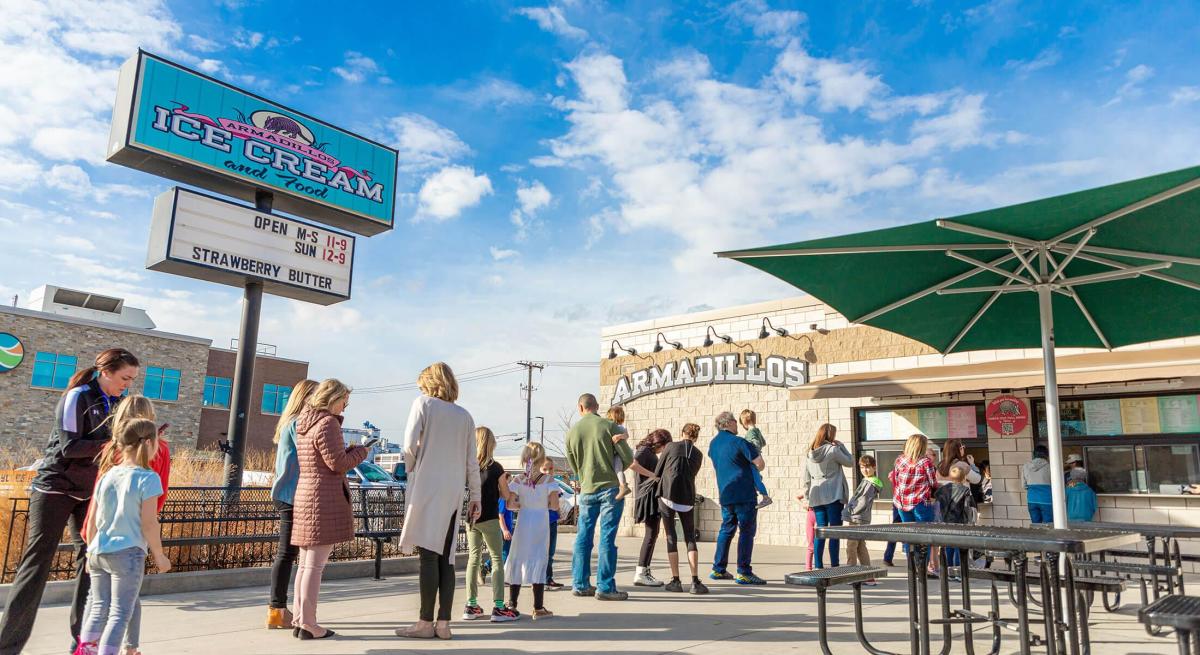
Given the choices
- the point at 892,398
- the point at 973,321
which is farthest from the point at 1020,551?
the point at 892,398

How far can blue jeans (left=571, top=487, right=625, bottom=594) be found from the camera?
6570mm

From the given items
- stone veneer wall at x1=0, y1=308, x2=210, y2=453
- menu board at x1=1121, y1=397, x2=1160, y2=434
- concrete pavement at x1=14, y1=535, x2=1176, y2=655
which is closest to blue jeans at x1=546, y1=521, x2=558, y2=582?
concrete pavement at x1=14, y1=535, x2=1176, y2=655

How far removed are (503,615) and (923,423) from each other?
8.17m

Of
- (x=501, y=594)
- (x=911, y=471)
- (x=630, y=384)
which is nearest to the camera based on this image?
(x=501, y=594)

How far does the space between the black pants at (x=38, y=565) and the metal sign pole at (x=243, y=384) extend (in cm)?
508

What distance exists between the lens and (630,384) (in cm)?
1498

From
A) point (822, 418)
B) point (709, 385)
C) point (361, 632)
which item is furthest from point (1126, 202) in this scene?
point (709, 385)

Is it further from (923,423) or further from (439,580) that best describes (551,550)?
(923,423)

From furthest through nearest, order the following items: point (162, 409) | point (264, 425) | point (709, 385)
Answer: point (264, 425), point (162, 409), point (709, 385)

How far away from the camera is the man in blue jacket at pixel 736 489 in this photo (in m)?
7.50

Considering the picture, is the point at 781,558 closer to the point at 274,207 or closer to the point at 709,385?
the point at 709,385

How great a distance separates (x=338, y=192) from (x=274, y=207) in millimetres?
1070

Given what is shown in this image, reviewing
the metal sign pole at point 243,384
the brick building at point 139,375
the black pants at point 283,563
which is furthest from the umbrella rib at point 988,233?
the brick building at point 139,375

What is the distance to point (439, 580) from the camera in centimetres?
484
